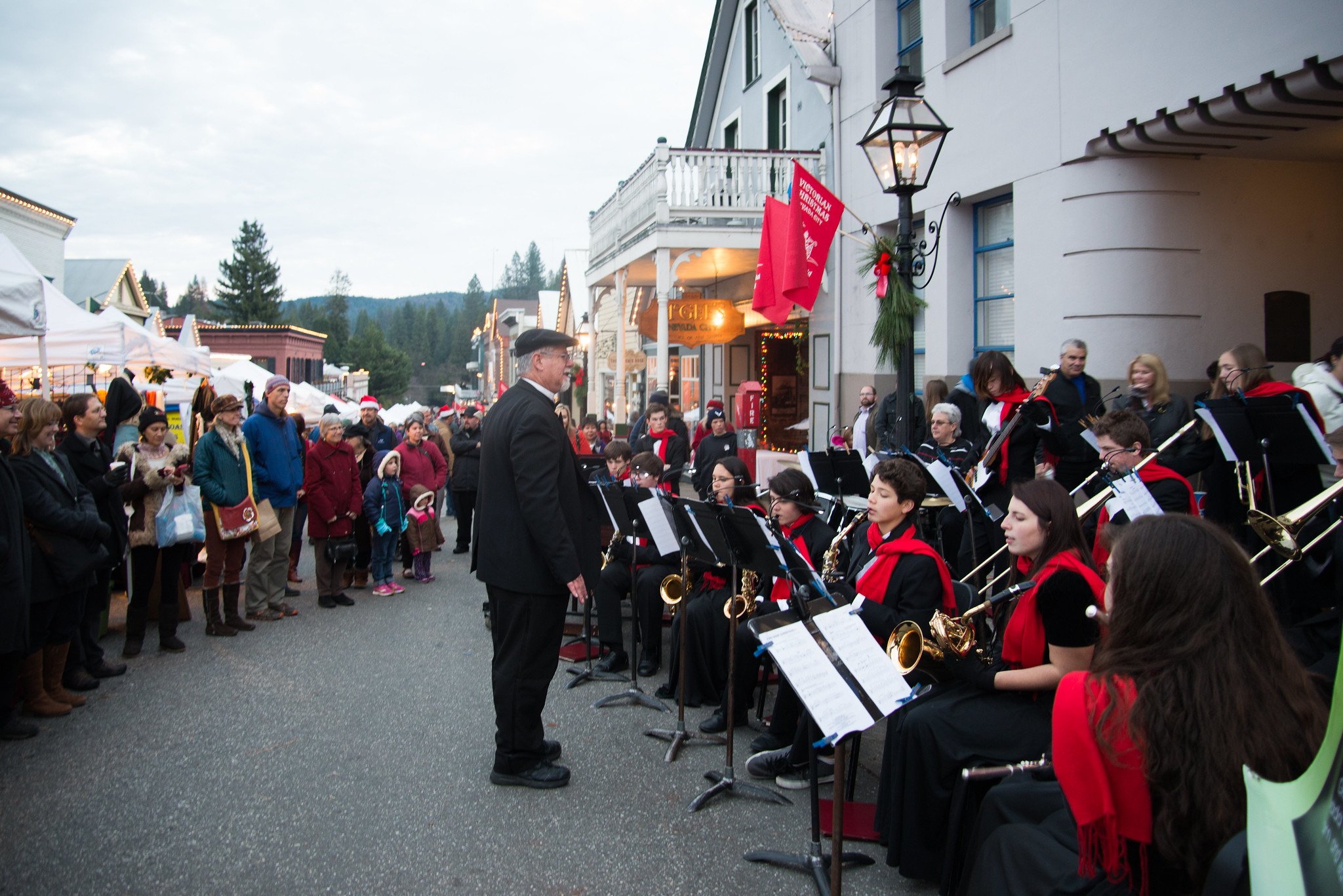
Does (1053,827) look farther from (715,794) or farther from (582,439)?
(582,439)

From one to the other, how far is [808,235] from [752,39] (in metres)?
9.47

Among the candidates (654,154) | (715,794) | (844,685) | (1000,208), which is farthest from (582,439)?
(844,685)

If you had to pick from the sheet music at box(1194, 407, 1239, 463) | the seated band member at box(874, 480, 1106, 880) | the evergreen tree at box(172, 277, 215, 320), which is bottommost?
the seated band member at box(874, 480, 1106, 880)

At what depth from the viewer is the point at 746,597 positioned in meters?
5.05

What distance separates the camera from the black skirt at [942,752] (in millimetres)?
3248

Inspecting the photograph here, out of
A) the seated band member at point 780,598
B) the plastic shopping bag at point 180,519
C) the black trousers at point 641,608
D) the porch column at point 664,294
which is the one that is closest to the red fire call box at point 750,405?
the porch column at point 664,294

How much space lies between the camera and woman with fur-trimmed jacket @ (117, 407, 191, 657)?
6.57m

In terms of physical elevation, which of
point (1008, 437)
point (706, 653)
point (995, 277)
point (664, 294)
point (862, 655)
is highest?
point (664, 294)

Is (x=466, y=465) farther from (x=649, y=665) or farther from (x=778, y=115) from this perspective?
(x=778, y=115)

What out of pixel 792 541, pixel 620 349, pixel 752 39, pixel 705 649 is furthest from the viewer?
pixel 752 39

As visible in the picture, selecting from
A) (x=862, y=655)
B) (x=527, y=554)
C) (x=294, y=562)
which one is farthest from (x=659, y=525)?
(x=294, y=562)

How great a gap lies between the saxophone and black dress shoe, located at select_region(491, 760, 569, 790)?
5.74ft

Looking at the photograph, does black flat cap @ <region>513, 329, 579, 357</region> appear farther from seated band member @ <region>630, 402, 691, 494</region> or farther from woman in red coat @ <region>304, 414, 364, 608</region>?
seated band member @ <region>630, 402, 691, 494</region>

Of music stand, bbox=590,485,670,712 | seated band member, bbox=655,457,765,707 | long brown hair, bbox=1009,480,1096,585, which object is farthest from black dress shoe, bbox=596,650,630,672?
long brown hair, bbox=1009,480,1096,585
